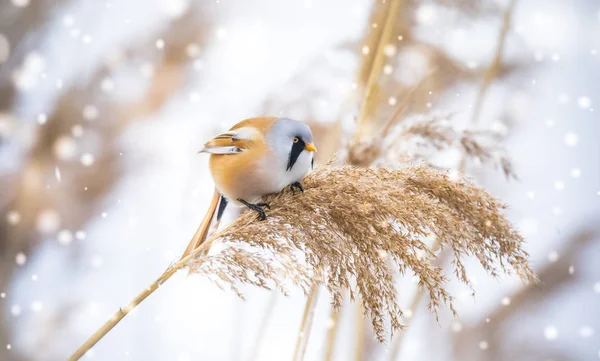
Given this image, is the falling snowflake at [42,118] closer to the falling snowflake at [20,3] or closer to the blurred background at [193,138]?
the blurred background at [193,138]

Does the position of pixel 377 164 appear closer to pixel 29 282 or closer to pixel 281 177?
pixel 281 177

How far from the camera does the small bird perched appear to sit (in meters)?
Answer: 0.65

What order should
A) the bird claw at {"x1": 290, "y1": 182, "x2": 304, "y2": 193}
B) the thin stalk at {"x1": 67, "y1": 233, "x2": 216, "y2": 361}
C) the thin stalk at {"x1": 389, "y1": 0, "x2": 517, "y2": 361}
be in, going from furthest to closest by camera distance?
the thin stalk at {"x1": 389, "y1": 0, "x2": 517, "y2": 361}, the bird claw at {"x1": 290, "y1": 182, "x2": 304, "y2": 193}, the thin stalk at {"x1": 67, "y1": 233, "x2": 216, "y2": 361}

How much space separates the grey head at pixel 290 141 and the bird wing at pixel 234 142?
0.09 ft

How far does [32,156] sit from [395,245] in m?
0.80

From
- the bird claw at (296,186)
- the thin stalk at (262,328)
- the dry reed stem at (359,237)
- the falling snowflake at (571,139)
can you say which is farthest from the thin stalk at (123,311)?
the falling snowflake at (571,139)

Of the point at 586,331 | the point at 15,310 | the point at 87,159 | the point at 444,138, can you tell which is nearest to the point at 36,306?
the point at 15,310

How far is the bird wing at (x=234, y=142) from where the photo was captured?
2.23ft

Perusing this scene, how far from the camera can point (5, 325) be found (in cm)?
103

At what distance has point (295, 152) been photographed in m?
0.66

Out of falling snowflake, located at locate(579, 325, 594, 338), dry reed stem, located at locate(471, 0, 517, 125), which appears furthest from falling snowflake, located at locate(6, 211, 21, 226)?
falling snowflake, located at locate(579, 325, 594, 338)

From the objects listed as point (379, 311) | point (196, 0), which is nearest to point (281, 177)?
point (379, 311)

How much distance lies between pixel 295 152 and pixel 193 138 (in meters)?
0.51

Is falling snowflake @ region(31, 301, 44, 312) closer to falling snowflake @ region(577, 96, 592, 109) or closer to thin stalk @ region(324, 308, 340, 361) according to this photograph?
thin stalk @ region(324, 308, 340, 361)
